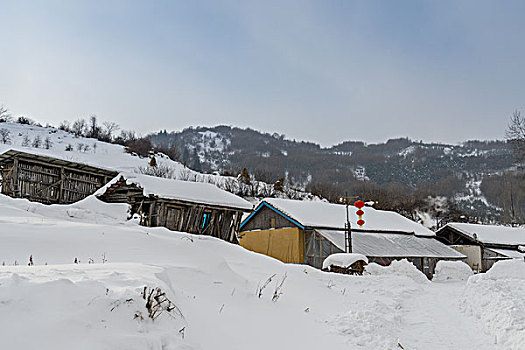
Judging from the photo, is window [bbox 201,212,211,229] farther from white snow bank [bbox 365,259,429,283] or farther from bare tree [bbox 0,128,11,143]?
bare tree [bbox 0,128,11,143]

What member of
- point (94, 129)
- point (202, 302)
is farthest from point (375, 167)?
point (202, 302)

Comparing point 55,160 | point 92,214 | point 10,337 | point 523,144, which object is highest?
point 523,144

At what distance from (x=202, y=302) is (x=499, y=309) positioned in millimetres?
5679

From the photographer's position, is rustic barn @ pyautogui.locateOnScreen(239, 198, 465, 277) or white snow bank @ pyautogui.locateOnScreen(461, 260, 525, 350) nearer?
white snow bank @ pyautogui.locateOnScreen(461, 260, 525, 350)

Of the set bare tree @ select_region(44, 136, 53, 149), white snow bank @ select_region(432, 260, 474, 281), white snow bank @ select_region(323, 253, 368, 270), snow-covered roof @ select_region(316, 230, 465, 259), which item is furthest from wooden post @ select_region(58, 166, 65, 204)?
bare tree @ select_region(44, 136, 53, 149)

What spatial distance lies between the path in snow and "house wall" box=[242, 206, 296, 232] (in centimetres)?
1485

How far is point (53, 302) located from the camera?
11.3 feet

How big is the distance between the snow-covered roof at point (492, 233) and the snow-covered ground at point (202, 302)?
78.5 feet

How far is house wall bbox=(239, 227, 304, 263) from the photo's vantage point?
2331cm

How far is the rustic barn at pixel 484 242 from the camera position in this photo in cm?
3180

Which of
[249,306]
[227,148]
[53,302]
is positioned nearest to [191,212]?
[249,306]

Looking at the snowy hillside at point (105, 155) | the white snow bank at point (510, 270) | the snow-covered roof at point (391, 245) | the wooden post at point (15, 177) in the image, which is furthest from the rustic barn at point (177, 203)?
the snowy hillside at point (105, 155)

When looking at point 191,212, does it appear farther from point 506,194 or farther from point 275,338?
point 506,194

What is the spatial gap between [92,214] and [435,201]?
6067 centimetres
